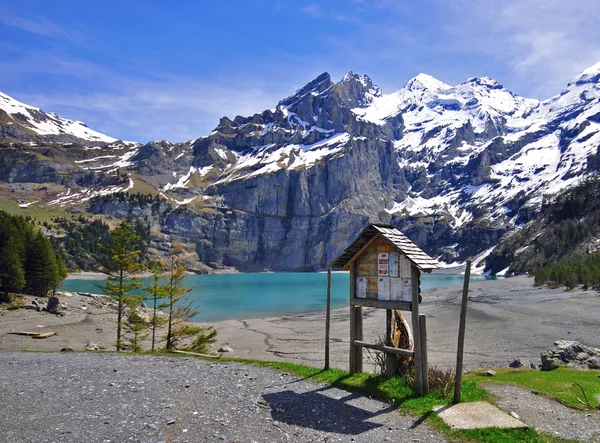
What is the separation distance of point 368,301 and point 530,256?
172452 millimetres

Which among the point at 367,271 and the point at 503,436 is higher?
the point at 367,271

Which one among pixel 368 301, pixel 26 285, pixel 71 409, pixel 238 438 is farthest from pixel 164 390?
pixel 26 285

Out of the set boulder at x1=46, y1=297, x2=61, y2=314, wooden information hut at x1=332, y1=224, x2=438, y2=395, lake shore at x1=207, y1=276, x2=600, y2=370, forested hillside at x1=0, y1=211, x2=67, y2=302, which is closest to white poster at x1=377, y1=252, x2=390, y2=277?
wooden information hut at x1=332, y1=224, x2=438, y2=395

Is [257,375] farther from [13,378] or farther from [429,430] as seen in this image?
[13,378]

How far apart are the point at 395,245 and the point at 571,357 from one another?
13308 millimetres

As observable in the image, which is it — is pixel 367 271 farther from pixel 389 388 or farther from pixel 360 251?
pixel 389 388

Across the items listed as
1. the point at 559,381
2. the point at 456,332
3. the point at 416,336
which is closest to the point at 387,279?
the point at 416,336

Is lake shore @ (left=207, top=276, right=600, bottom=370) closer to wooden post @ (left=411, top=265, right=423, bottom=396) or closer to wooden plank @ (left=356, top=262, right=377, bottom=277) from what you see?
A: wooden plank @ (left=356, top=262, right=377, bottom=277)

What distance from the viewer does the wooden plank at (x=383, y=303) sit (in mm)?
14867

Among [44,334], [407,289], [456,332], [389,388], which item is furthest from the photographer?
[456,332]

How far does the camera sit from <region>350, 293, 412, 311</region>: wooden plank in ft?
48.8

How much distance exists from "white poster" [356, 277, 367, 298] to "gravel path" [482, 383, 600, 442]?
18.8 feet

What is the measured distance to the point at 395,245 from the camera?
15.1 meters

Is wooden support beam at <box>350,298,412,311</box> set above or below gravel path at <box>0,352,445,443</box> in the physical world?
above
